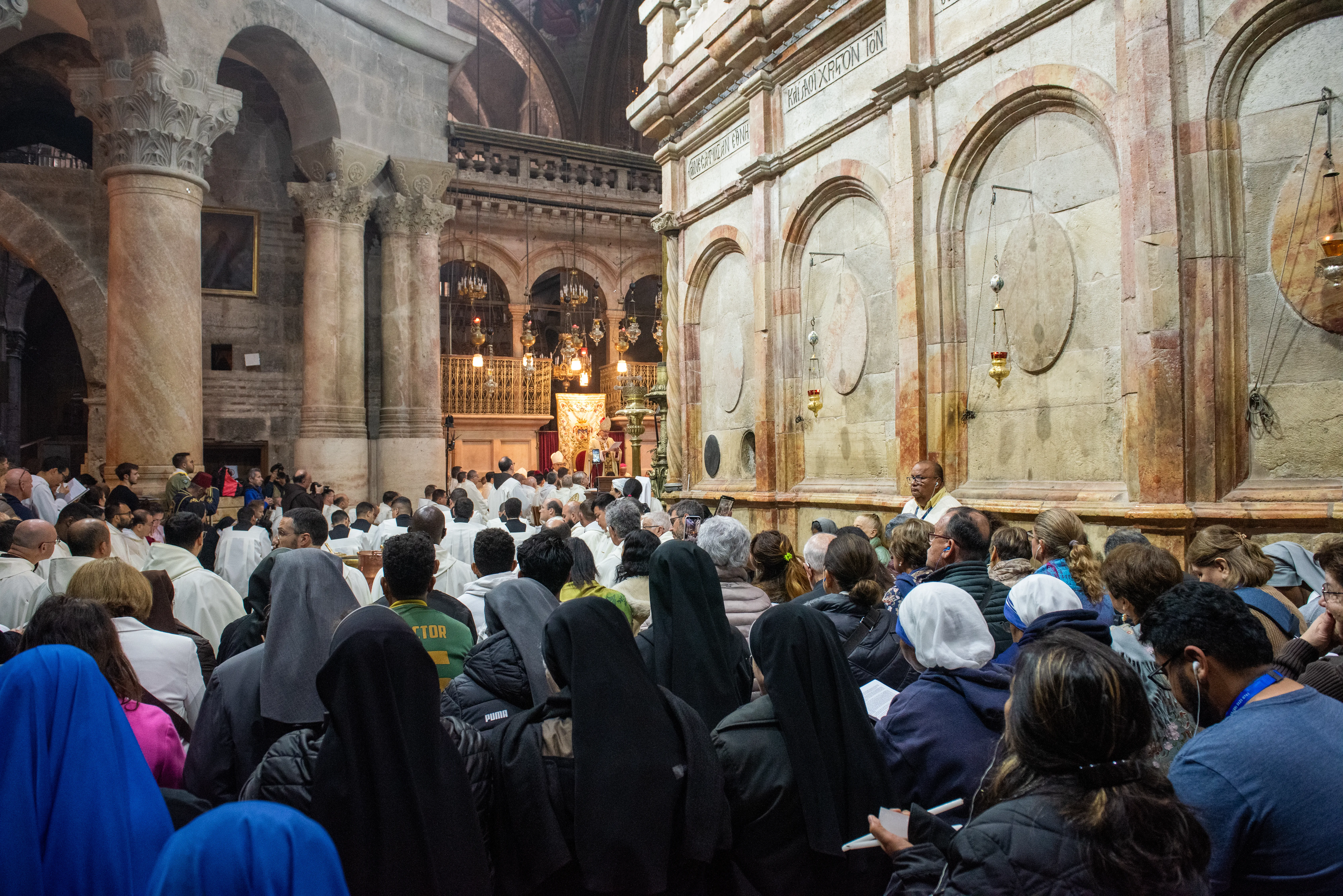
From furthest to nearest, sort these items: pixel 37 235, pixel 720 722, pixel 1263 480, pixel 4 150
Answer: pixel 4 150, pixel 37 235, pixel 1263 480, pixel 720 722

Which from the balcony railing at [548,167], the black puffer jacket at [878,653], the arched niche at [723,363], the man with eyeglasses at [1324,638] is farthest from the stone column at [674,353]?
the man with eyeglasses at [1324,638]

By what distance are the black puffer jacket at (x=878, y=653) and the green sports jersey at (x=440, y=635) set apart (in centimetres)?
154

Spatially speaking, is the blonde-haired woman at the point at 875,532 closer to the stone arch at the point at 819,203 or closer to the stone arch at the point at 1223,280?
the stone arch at the point at 1223,280

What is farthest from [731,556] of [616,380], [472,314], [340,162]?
[472,314]

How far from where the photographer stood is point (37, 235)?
1559cm

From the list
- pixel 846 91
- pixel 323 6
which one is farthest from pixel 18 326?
pixel 846 91

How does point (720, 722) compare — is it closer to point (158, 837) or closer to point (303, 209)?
point (158, 837)

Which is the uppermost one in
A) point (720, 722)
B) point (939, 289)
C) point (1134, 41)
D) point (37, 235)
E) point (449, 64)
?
point (449, 64)

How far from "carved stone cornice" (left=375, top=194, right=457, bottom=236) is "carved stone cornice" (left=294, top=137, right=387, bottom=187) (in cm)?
61

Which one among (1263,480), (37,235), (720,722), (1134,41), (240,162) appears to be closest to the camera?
(720,722)

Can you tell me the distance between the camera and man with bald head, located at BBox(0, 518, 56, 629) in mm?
4957

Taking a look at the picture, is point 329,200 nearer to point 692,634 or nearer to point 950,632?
point 692,634

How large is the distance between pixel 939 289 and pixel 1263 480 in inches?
134

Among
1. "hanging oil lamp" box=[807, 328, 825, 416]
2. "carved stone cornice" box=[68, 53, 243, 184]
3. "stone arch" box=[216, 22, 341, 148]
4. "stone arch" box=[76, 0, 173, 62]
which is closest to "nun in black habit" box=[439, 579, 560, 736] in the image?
"hanging oil lamp" box=[807, 328, 825, 416]
